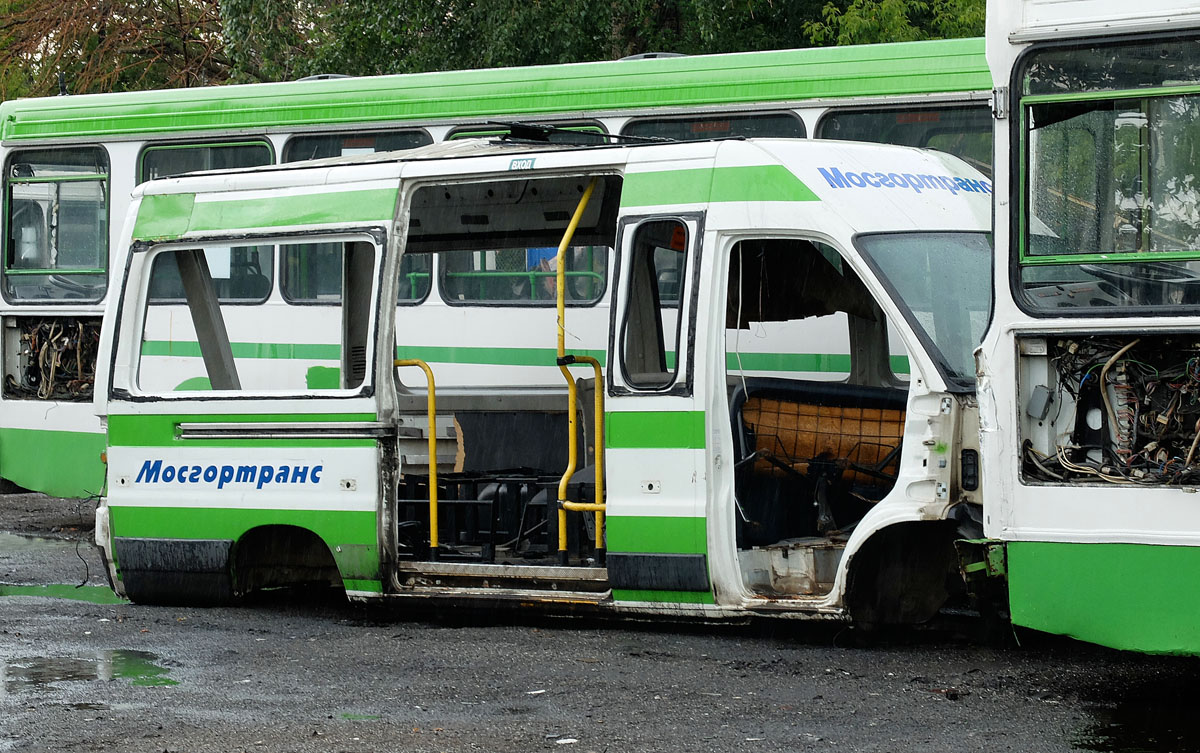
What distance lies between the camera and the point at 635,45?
64.7 ft

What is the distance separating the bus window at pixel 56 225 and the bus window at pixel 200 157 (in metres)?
0.48

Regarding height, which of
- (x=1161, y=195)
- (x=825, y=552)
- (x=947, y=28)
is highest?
(x=947, y=28)

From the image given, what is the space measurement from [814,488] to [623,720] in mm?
2388

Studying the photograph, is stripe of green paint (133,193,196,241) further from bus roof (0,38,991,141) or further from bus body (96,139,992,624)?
bus roof (0,38,991,141)

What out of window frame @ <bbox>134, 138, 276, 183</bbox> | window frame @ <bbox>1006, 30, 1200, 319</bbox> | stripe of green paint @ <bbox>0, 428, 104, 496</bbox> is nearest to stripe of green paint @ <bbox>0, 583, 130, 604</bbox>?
stripe of green paint @ <bbox>0, 428, 104, 496</bbox>

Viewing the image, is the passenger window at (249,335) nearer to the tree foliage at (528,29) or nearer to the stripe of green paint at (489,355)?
the stripe of green paint at (489,355)

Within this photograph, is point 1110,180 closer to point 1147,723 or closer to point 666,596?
point 1147,723

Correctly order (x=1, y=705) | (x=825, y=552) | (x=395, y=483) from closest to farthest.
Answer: (x=1, y=705) < (x=825, y=552) < (x=395, y=483)

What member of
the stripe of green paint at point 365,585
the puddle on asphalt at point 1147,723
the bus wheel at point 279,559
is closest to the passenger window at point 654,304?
the stripe of green paint at point 365,585

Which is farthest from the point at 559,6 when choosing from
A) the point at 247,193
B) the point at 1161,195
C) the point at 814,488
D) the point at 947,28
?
the point at 1161,195

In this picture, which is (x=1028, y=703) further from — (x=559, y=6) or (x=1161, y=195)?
(x=559, y=6)

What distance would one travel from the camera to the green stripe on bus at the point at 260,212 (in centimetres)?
938

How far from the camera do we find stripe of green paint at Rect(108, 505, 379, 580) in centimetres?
930

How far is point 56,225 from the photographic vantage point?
14.3 meters
